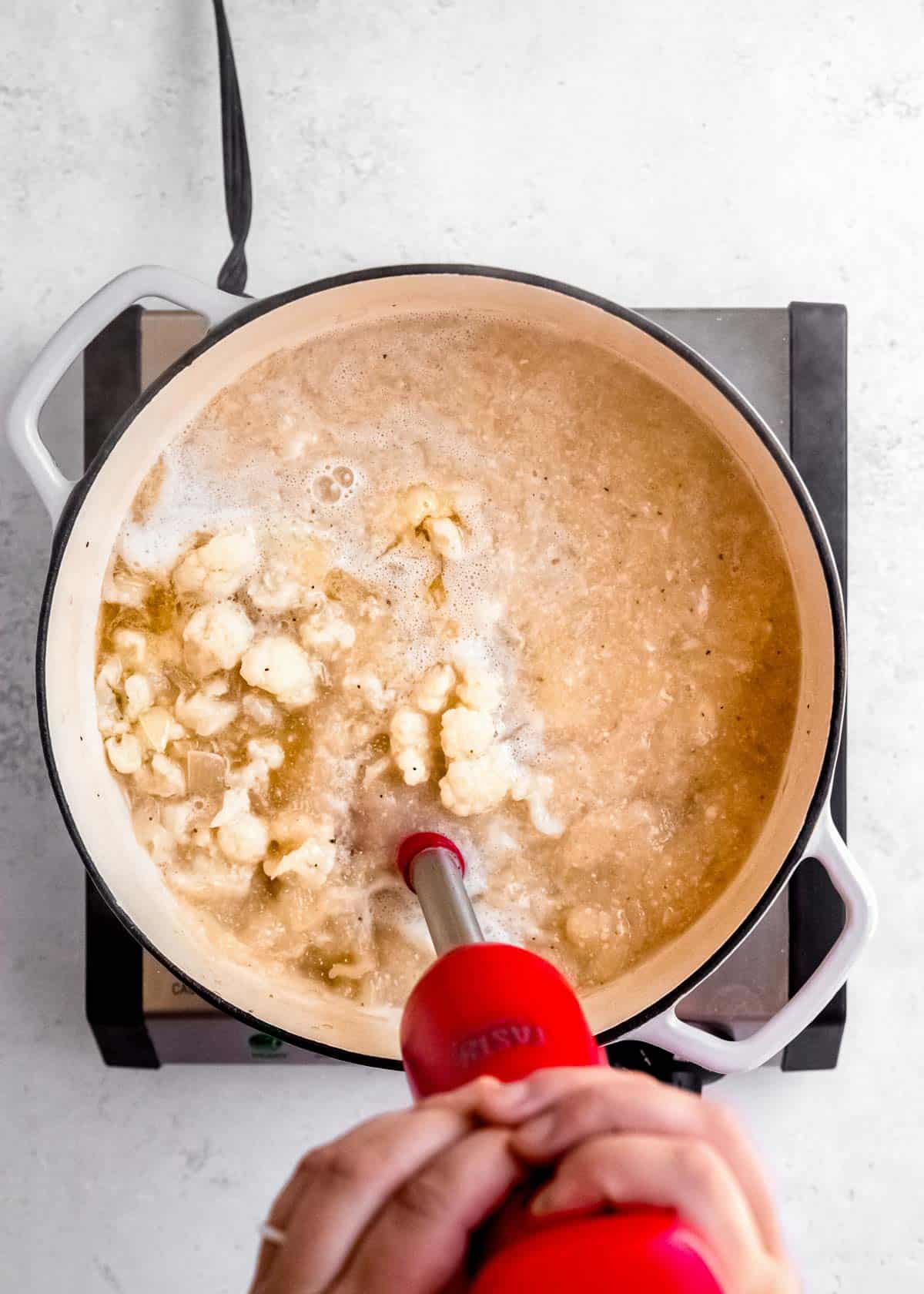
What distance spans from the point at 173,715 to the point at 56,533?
13 centimetres

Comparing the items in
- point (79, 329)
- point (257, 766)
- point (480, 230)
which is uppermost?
point (480, 230)

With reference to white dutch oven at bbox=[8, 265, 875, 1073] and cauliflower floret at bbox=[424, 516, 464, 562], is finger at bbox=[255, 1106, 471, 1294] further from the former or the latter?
cauliflower floret at bbox=[424, 516, 464, 562]

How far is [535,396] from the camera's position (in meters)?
0.67

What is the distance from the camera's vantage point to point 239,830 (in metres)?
0.65

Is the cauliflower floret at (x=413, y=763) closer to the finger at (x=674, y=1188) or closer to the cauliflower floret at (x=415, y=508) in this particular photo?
the cauliflower floret at (x=415, y=508)

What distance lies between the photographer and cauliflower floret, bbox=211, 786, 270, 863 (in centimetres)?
65

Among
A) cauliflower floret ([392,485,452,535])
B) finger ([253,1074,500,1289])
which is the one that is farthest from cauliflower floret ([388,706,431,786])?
finger ([253,1074,500,1289])

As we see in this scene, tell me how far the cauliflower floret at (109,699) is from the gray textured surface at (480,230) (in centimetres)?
15

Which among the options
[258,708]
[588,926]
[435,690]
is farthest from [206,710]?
[588,926]

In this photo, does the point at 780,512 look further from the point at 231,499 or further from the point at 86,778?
the point at 86,778

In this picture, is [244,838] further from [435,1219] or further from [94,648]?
[435,1219]

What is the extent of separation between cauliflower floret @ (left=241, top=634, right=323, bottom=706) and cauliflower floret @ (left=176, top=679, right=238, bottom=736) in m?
0.02

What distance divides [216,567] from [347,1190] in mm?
406

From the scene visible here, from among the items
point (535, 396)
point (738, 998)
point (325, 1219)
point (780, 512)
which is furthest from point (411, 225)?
point (325, 1219)
